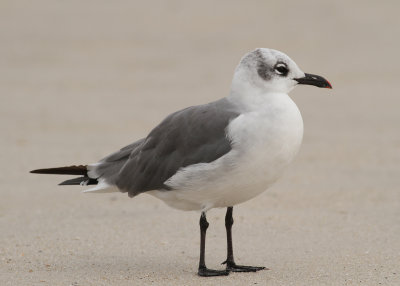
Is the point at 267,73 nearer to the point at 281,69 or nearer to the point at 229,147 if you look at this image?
the point at 281,69

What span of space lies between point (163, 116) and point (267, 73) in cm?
627

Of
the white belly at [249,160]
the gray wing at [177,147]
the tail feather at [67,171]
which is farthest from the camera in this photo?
the tail feather at [67,171]

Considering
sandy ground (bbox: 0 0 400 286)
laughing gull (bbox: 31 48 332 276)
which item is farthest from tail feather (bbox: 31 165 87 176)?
sandy ground (bbox: 0 0 400 286)

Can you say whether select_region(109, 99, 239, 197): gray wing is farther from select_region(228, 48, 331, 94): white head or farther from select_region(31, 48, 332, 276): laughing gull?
select_region(228, 48, 331, 94): white head

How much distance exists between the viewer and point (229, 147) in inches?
200

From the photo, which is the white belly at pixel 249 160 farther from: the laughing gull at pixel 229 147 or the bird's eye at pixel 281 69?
the bird's eye at pixel 281 69

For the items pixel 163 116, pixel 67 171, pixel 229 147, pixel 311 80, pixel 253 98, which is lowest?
pixel 67 171

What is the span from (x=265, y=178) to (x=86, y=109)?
7066 millimetres

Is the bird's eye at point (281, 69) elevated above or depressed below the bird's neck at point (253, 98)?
above

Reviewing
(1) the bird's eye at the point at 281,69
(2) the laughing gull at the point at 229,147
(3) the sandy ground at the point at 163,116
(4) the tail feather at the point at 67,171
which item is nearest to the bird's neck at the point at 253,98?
(2) the laughing gull at the point at 229,147

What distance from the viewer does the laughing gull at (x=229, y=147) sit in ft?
16.5

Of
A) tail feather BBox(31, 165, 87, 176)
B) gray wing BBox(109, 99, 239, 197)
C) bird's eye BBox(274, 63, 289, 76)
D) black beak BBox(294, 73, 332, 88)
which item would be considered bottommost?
tail feather BBox(31, 165, 87, 176)

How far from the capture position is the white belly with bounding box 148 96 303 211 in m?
5.01

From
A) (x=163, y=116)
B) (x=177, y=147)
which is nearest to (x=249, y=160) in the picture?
(x=177, y=147)
